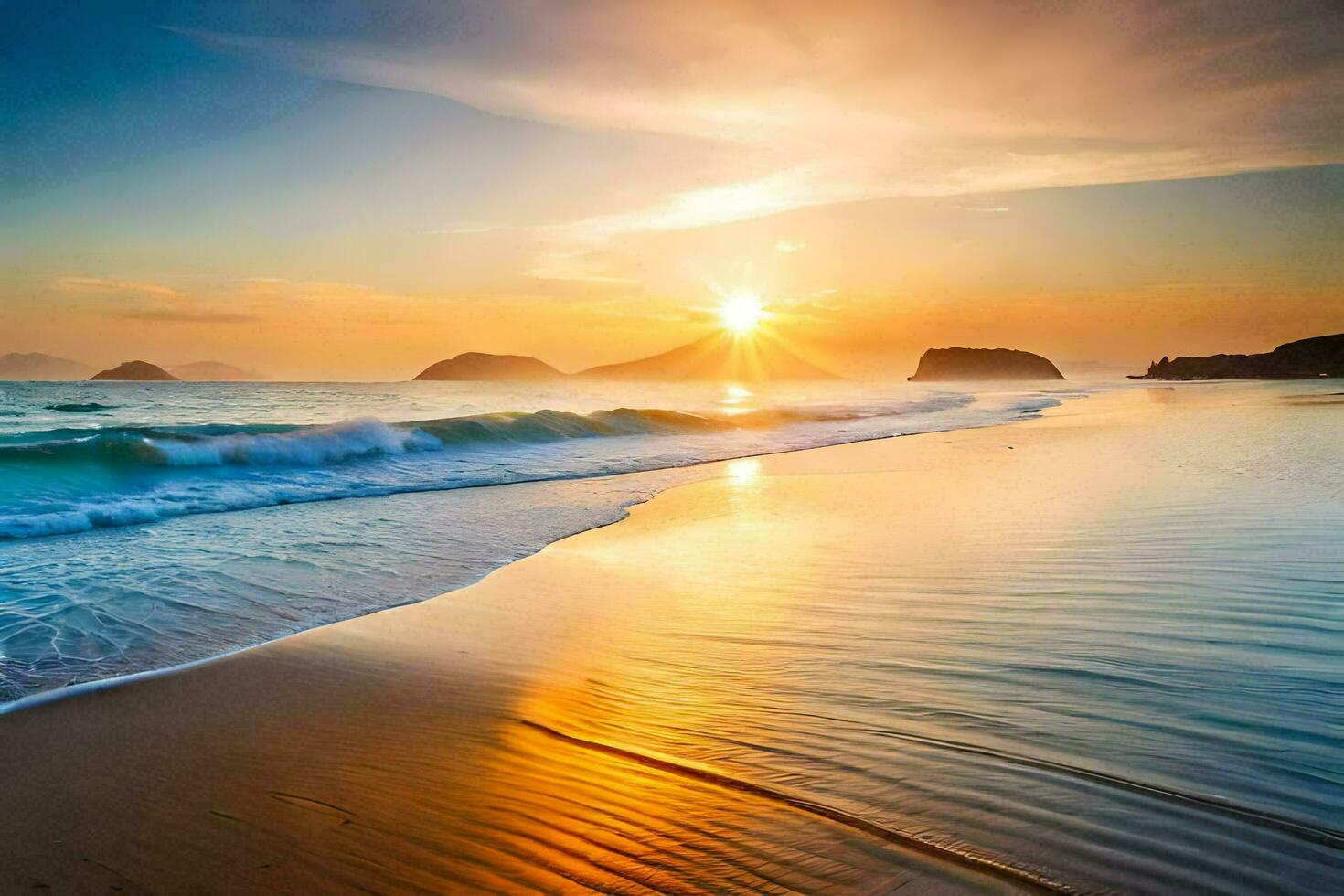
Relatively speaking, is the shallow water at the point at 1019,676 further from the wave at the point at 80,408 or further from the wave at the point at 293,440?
the wave at the point at 80,408

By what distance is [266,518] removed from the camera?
38.3 feet

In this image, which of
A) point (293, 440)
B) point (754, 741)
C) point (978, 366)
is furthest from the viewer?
point (978, 366)

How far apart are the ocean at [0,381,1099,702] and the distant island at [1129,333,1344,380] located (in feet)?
316

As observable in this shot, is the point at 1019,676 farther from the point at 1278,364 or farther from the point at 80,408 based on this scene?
the point at 1278,364

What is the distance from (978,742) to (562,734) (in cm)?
202

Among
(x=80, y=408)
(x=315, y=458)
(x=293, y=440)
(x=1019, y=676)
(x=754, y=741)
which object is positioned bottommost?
(x=754, y=741)

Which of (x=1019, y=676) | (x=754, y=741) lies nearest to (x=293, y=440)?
(x=754, y=741)

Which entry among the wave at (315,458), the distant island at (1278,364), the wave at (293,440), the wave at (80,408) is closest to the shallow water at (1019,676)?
the wave at (315,458)

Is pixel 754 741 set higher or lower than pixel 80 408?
lower

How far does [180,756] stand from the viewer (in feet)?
12.3

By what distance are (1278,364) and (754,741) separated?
413 ft

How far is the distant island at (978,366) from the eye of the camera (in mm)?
→ 179875

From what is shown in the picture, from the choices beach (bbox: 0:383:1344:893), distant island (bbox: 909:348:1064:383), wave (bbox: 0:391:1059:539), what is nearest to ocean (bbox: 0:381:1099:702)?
wave (bbox: 0:391:1059:539)

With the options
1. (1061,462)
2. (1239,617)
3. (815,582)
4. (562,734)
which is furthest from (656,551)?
(1061,462)
